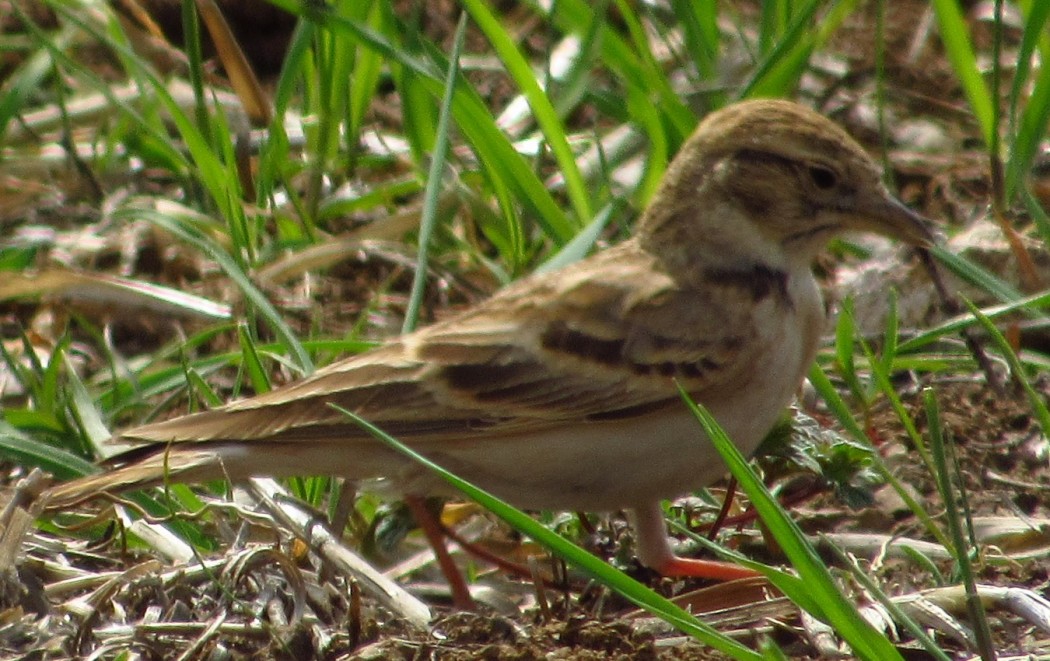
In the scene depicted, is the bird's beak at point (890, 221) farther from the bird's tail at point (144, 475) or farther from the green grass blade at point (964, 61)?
the bird's tail at point (144, 475)

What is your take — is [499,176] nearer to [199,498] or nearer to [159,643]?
[199,498]

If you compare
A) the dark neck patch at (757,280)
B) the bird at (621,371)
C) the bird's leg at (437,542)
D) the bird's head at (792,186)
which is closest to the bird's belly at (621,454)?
the bird at (621,371)

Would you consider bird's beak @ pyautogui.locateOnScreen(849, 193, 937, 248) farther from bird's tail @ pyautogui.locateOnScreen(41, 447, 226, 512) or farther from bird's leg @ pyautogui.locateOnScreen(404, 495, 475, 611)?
bird's tail @ pyautogui.locateOnScreen(41, 447, 226, 512)

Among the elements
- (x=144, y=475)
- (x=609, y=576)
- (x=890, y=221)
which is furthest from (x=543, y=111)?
(x=609, y=576)

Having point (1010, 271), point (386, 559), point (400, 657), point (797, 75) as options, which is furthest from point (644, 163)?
point (400, 657)

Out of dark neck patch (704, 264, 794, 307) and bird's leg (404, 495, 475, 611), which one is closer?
bird's leg (404, 495, 475, 611)

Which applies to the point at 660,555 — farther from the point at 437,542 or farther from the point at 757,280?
the point at 757,280

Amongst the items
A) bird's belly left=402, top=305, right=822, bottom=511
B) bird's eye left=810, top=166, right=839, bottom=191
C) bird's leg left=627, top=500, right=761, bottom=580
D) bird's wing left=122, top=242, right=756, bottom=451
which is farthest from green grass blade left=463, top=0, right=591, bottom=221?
bird's leg left=627, top=500, right=761, bottom=580

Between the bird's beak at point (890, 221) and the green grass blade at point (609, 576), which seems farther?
the bird's beak at point (890, 221)
